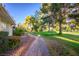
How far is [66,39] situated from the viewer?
131 inches

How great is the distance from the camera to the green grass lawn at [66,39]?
10.7ft

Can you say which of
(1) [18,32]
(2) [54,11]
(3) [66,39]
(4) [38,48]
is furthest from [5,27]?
(3) [66,39]

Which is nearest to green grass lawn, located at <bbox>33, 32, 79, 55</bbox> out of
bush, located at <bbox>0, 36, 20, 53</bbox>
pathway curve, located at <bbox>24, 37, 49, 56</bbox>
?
pathway curve, located at <bbox>24, 37, 49, 56</bbox>

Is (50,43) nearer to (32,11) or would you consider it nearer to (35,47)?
(35,47)

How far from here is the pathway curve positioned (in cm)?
325

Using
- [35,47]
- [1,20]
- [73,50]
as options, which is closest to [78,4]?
[73,50]

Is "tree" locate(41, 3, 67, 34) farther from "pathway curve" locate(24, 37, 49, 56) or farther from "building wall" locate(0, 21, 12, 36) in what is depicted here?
"building wall" locate(0, 21, 12, 36)

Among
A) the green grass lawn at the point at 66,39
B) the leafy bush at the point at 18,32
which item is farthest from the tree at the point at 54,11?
the leafy bush at the point at 18,32

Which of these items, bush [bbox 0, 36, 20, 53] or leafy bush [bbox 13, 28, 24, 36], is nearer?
bush [bbox 0, 36, 20, 53]

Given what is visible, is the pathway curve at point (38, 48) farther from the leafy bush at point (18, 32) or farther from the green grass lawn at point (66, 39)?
the leafy bush at point (18, 32)

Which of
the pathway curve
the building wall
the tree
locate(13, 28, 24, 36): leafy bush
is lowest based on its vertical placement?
the pathway curve

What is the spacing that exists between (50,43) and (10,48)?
2.00ft

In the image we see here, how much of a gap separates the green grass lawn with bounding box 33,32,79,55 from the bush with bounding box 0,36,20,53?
13.0 inches

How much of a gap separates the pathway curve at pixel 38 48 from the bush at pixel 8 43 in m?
0.22
